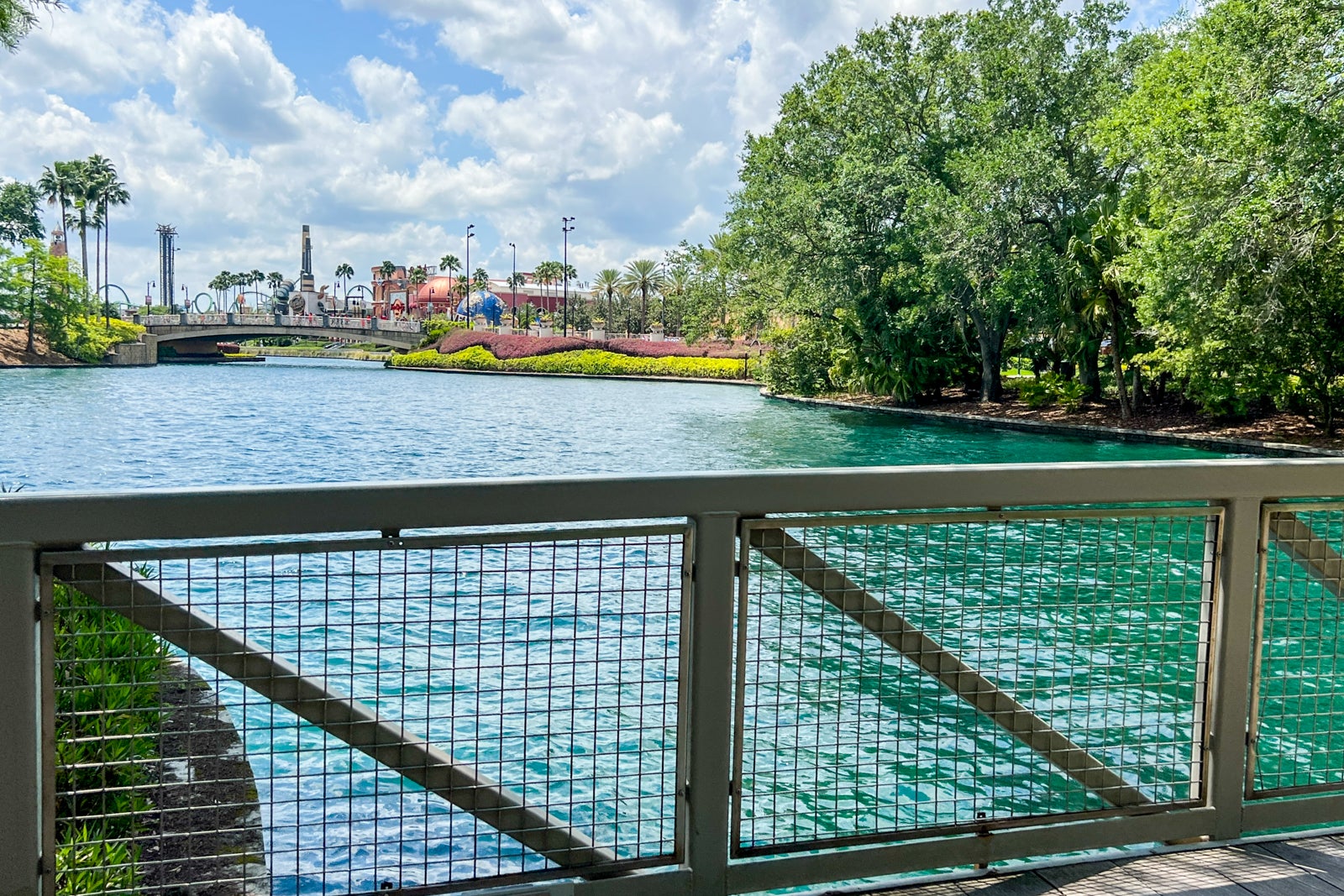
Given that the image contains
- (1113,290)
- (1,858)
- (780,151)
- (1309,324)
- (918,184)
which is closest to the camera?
(1,858)

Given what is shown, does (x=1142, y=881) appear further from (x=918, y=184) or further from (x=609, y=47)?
(x=609, y=47)

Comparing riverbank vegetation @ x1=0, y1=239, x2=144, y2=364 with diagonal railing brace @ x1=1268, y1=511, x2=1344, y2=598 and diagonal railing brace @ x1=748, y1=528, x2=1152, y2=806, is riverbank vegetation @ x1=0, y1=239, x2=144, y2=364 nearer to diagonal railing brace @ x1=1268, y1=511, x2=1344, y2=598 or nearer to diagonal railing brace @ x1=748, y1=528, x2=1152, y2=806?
diagonal railing brace @ x1=748, y1=528, x2=1152, y2=806

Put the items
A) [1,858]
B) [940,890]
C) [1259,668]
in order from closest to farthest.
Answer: [1,858], [940,890], [1259,668]

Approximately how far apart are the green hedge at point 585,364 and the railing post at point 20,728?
58.8 meters

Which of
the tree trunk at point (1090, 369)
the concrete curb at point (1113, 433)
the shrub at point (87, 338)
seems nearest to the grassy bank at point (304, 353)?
the shrub at point (87, 338)

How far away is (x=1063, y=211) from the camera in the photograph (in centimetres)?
2778

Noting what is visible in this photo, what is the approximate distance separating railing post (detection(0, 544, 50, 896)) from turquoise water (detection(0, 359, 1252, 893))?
24cm

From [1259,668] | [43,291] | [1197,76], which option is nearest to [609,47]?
[43,291]

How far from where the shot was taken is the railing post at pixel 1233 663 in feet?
7.79

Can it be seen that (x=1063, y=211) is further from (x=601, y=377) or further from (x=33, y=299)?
(x=33, y=299)

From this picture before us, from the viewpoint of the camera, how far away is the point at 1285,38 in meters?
17.4

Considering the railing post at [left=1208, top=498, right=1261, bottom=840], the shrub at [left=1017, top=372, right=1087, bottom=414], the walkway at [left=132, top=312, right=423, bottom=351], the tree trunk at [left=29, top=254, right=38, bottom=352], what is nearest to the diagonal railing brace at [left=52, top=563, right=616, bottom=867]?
the railing post at [left=1208, top=498, right=1261, bottom=840]

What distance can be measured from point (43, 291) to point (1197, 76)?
5594 centimetres

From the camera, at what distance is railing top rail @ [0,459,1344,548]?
1660 mm
